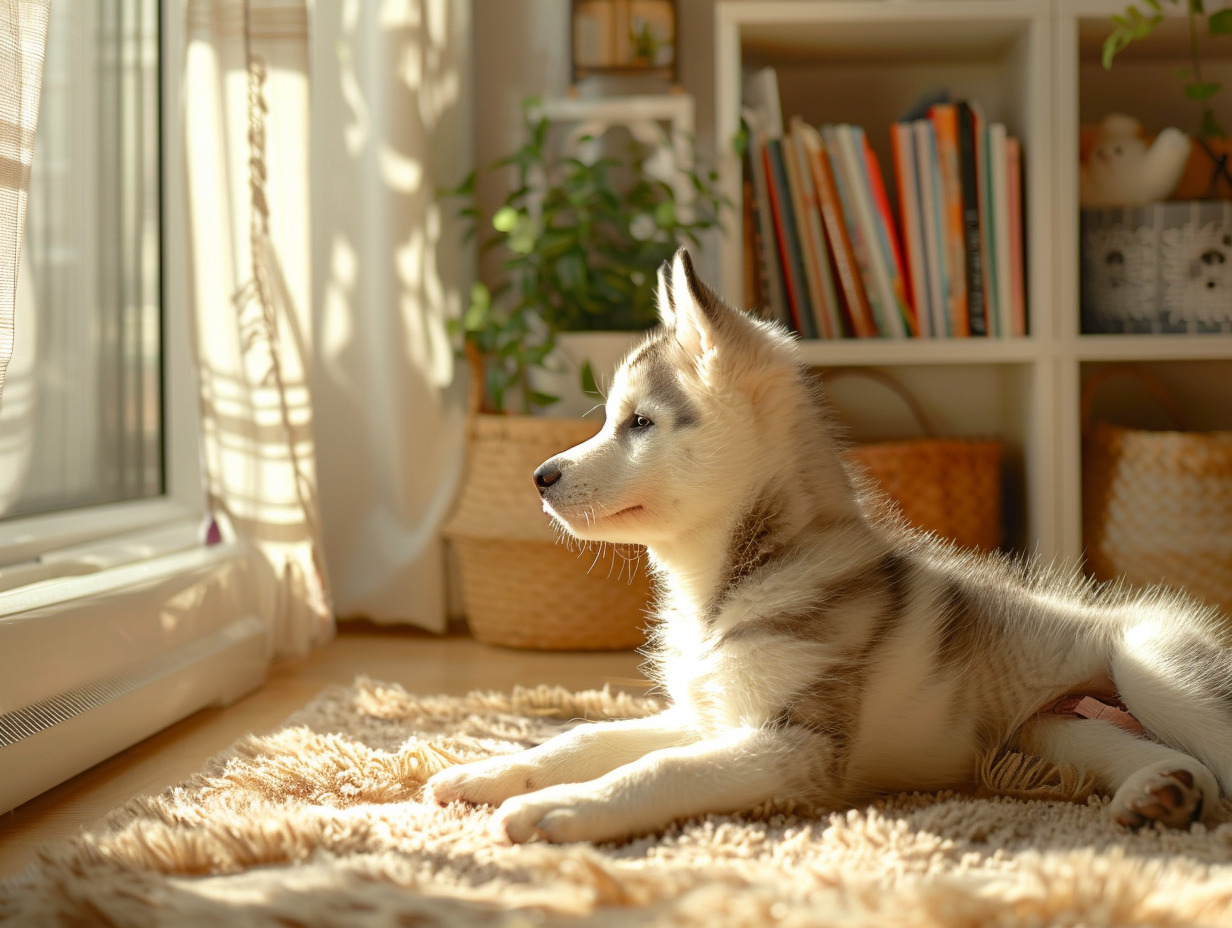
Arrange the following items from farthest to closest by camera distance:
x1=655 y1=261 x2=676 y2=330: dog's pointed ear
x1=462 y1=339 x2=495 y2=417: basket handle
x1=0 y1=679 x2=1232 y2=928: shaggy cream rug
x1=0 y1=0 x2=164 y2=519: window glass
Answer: x1=462 y1=339 x2=495 y2=417: basket handle, x1=0 y1=0 x2=164 y2=519: window glass, x1=655 y1=261 x2=676 y2=330: dog's pointed ear, x1=0 y1=679 x2=1232 y2=928: shaggy cream rug

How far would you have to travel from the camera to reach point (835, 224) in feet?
7.98

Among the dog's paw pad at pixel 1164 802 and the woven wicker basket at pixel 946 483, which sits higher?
the woven wicker basket at pixel 946 483

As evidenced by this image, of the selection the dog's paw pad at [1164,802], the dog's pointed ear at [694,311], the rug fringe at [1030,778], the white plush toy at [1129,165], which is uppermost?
the white plush toy at [1129,165]

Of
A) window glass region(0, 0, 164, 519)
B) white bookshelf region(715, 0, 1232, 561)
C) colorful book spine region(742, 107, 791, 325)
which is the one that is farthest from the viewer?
colorful book spine region(742, 107, 791, 325)

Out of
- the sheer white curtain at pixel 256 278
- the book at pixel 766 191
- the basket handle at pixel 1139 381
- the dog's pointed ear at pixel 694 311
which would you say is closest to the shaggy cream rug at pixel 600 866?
the dog's pointed ear at pixel 694 311

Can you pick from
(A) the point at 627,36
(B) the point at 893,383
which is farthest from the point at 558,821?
(A) the point at 627,36

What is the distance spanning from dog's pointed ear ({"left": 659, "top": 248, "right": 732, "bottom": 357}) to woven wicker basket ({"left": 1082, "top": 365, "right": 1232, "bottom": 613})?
53.8 inches

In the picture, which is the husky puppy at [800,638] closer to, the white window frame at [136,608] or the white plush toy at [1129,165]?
the white window frame at [136,608]

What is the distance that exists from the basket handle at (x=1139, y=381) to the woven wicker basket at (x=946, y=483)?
1.05 feet

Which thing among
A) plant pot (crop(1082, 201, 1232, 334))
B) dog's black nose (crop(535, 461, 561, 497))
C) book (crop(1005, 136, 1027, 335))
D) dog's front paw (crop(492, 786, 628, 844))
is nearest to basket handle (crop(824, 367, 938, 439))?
book (crop(1005, 136, 1027, 335))

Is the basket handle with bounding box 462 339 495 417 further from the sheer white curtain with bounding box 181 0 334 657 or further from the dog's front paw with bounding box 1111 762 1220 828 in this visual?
the dog's front paw with bounding box 1111 762 1220 828

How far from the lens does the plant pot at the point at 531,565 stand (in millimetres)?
2424

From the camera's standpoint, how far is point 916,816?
120cm

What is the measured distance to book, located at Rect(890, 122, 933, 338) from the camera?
2.42 m
